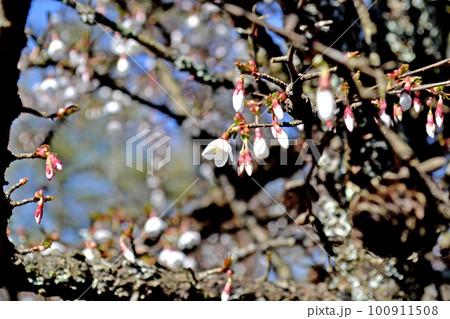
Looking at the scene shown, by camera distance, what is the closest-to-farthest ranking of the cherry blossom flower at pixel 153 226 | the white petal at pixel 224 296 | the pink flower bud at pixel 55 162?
the pink flower bud at pixel 55 162 → the white petal at pixel 224 296 → the cherry blossom flower at pixel 153 226

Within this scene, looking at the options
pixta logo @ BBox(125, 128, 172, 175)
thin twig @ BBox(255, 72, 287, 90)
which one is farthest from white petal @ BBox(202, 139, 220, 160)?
pixta logo @ BBox(125, 128, 172, 175)

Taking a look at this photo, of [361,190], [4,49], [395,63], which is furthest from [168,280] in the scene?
[395,63]

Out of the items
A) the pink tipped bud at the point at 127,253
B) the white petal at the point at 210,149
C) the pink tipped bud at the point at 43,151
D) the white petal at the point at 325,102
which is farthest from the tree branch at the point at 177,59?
the white petal at the point at 325,102

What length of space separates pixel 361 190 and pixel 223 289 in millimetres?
697

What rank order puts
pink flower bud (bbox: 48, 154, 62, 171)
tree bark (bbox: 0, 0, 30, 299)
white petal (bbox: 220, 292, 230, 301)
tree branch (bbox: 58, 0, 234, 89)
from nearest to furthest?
tree bark (bbox: 0, 0, 30, 299) < pink flower bud (bbox: 48, 154, 62, 171) < white petal (bbox: 220, 292, 230, 301) < tree branch (bbox: 58, 0, 234, 89)

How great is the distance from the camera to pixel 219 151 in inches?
56.4

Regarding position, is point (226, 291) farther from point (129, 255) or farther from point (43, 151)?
point (43, 151)

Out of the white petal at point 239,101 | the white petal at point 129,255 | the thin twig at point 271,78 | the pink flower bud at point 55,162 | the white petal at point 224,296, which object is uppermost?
the thin twig at point 271,78

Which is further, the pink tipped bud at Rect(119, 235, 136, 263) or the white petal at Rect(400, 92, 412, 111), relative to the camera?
the pink tipped bud at Rect(119, 235, 136, 263)

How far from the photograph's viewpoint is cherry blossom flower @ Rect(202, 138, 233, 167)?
1361mm

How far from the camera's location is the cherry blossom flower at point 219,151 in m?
1.36

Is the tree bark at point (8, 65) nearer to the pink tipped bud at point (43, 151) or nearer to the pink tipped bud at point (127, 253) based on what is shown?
the pink tipped bud at point (43, 151)

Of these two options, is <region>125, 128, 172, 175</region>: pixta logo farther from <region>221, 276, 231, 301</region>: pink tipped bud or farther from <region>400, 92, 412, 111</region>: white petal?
<region>400, 92, 412, 111</region>: white petal

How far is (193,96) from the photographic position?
12.3ft
